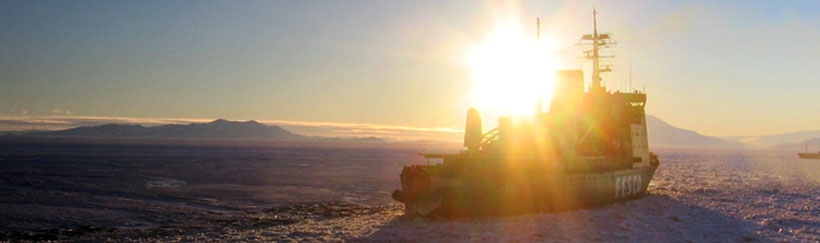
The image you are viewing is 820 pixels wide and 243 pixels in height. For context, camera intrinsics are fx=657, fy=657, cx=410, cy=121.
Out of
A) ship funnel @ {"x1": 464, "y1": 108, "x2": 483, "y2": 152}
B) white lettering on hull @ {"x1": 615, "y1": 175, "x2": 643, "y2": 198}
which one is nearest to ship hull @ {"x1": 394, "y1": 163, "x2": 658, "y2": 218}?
white lettering on hull @ {"x1": 615, "y1": 175, "x2": 643, "y2": 198}

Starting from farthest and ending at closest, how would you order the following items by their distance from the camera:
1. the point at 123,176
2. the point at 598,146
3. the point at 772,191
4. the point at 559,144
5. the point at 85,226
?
the point at 123,176
the point at 772,191
the point at 598,146
the point at 559,144
the point at 85,226

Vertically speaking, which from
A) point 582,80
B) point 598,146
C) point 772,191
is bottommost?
point 772,191

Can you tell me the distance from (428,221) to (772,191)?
25011mm

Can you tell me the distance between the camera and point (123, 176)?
137 feet

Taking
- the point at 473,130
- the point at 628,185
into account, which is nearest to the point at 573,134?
the point at 473,130

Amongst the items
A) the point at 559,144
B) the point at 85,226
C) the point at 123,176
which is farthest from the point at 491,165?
the point at 123,176

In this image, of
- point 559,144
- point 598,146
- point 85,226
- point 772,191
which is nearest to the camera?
point 85,226

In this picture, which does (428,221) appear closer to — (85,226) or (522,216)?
(522,216)

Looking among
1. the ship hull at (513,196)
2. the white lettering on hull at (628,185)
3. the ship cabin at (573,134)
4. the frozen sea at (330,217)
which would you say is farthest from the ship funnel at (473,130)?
the white lettering on hull at (628,185)

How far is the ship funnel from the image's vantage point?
25672 millimetres

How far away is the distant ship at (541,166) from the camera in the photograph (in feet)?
74.4

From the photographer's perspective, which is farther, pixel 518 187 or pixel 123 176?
pixel 123 176

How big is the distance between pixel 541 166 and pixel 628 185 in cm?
782

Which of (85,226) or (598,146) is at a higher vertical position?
(598,146)
